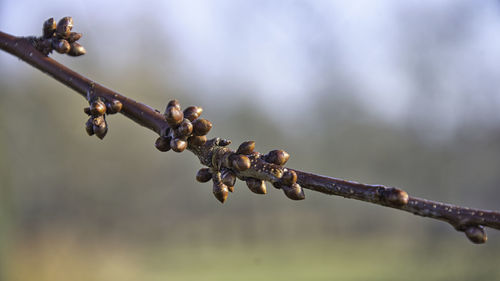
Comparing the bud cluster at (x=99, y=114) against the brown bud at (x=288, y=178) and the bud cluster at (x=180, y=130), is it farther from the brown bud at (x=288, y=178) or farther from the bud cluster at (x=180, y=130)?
the brown bud at (x=288, y=178)

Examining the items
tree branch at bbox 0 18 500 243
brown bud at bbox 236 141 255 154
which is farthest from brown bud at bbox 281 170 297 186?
brown bud at bbox 236 141 255 154

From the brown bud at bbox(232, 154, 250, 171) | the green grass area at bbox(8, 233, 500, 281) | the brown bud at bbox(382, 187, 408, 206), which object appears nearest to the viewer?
the brown bud at bbox(382, 187, 408, 206)

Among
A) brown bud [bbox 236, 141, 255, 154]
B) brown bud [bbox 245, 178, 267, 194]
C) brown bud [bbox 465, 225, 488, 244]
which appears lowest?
brown bud [bbox 465, 225, 488, 244]

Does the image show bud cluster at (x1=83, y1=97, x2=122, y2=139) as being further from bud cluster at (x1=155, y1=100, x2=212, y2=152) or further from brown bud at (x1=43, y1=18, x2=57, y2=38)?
brown bud at (x1=43, y1=18, x2=57, y2=38)

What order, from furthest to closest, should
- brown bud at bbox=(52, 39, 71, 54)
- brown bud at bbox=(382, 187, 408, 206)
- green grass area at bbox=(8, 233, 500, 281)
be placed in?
green grass area at bbox=(8, 233, 500, 281)
brown bud at bbox=(52, 39, 71, 54)
brown bud at bbox=(382, 187, 408, 206)

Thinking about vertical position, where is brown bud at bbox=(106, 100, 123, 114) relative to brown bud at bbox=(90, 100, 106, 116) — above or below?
above

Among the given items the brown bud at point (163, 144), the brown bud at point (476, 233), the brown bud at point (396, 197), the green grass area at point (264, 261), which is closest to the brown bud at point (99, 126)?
the brown bud at point (163, 144)

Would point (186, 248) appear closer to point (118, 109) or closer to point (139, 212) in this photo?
point (139, 212)
